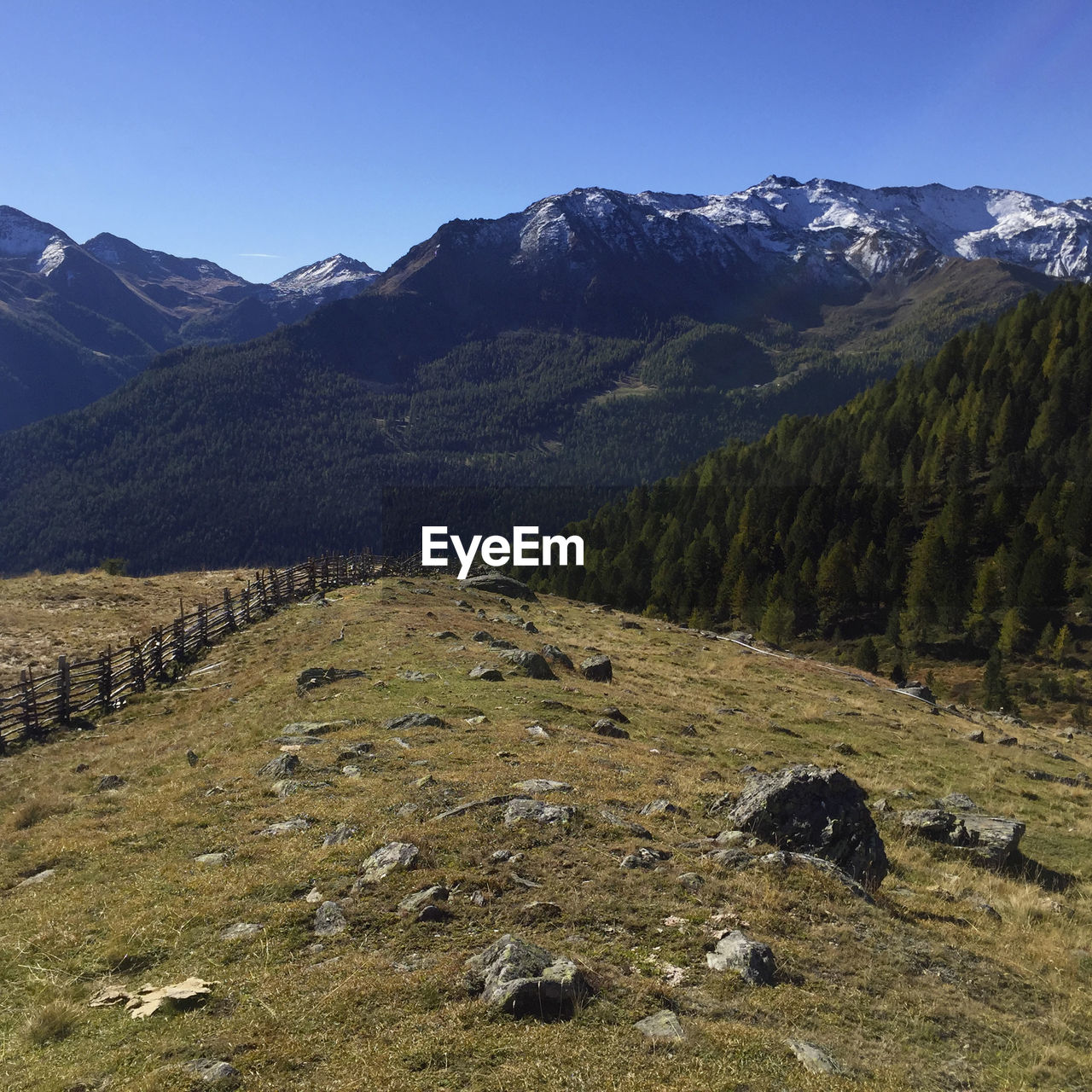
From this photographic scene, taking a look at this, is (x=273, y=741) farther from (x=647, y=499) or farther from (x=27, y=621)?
(x=647, y=499)

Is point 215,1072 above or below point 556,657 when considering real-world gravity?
above

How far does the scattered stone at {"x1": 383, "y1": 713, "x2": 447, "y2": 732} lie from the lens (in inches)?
837

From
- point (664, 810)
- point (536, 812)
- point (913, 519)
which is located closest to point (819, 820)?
point (664, 810)

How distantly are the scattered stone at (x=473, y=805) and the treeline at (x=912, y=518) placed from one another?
301ft

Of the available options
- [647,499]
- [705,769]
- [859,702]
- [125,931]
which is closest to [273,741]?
[125,931]

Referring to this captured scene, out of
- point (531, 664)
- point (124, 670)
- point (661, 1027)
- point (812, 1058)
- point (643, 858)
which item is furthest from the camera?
point (124, 670)

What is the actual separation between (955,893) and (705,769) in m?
7.04

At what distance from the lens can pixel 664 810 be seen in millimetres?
14898

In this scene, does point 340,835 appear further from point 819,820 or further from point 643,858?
point 819,820

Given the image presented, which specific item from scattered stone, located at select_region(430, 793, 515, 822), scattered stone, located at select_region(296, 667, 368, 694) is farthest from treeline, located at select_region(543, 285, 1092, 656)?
scattered stone, located at select_region(430, 793, 515, 822)

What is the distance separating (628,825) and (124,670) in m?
27.5

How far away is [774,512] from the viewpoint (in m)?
127

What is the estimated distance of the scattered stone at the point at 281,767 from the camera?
17.4 meters

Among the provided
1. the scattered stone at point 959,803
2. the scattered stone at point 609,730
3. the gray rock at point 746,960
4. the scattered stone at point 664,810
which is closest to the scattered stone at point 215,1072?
the gray rock at point 746,960
